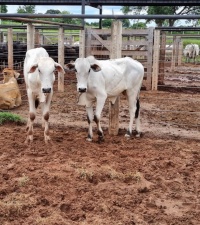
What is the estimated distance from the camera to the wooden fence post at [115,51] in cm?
627

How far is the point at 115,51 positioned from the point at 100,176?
257 centimetres

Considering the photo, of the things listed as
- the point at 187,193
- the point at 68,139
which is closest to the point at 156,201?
the point at 187,193

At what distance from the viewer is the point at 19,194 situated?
4.06m

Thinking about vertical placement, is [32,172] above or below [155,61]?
below

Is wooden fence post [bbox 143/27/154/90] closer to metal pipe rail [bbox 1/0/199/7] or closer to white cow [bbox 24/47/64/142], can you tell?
metal pipe rail [bbox 1/0/199/7]

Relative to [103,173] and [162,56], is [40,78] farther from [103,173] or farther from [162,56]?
[162,56]

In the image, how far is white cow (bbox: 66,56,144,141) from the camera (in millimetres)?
5668

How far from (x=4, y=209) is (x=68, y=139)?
8.54 ft

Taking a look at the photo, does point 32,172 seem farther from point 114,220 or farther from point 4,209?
point 114,220

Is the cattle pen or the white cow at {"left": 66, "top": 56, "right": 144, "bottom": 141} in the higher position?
the white cow at {"left": 66, "top": 56, "right": 144, "bottom": 141}

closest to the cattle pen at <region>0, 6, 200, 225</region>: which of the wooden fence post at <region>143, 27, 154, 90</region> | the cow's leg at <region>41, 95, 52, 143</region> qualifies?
the cow's leg at <region>41, 95, 52, 143</region>

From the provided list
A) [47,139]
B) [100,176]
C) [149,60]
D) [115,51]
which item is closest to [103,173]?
[100,176]

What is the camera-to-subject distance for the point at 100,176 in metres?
4.61

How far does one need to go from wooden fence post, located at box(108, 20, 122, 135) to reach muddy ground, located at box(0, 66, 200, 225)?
7.5 inches
